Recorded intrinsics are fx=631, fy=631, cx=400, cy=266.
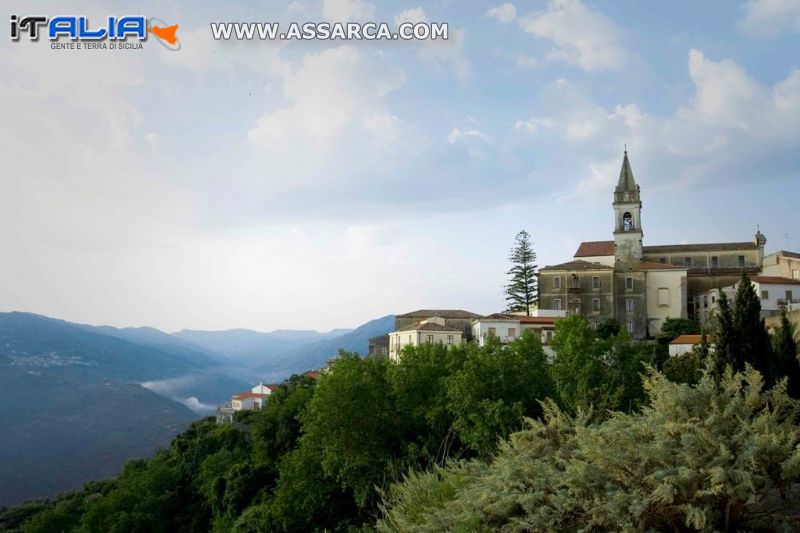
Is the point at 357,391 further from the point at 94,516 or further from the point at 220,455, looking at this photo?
the point at 94,516

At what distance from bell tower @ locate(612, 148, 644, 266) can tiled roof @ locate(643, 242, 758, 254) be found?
3362mm

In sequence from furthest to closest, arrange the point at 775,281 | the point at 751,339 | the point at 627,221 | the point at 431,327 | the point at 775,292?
1. the point at 627,221
2. the point at 431,327
3. the point at 775,281
4. the point at 775,292
5. the point at 751,339

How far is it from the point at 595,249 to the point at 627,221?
3425 millimetres

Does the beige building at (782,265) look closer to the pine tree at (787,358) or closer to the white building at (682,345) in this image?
the white building at (682,345)

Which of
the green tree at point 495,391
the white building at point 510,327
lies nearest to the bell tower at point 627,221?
the white building at point 510,327

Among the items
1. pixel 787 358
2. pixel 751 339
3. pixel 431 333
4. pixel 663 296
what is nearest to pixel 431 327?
pixel 431 333

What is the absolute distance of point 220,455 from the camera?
1463 inches

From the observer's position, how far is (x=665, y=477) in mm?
6574

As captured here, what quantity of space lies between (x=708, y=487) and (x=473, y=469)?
383cm

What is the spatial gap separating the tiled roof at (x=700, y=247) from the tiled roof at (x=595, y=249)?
4311 mm

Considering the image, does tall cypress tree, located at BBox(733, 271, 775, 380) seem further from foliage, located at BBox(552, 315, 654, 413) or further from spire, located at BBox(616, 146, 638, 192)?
spire, located at BBox(616, 146, 638, 192)

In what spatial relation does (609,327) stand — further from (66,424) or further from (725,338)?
(66,424)

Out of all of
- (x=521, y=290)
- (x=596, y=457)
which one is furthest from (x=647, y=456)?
(x=521, y=290)

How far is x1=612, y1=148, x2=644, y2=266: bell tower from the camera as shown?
161ft
